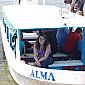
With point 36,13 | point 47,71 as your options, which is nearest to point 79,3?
point 36,13

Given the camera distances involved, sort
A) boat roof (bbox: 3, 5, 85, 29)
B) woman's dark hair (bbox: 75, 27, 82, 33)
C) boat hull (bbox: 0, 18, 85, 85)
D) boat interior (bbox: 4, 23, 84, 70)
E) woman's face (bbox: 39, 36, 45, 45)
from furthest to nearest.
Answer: woman's dark hair (bbox: 75, 27, 82, 33), boat interior (bbox: 4, 23, 84, 70), woman's face (bbox: 39, 36, 45, 45), boat roof (bbox: 3, 5, 85, 29), boat hull (bbox: 0, 18, 85, 85)

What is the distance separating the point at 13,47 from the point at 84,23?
1.99 metres

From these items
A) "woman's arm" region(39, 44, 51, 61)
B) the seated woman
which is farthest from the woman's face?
"woman's arm" region(39, 44, 51, 61)

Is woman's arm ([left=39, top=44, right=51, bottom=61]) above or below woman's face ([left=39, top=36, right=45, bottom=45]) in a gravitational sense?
below

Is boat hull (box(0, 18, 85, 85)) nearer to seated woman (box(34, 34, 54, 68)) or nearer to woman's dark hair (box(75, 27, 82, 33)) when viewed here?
seated woman (box(34, 34, 54, 68))

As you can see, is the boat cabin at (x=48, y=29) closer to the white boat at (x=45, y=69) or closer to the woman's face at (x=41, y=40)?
the white boat at (x=45, y=69)

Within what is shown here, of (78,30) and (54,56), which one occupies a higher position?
(78,30)

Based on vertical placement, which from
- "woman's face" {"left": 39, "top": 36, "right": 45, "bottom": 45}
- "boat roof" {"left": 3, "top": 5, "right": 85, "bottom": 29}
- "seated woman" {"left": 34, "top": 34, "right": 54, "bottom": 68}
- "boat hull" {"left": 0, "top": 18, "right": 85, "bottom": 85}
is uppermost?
"boat roof" {"left": 3, "top": 5, "right": 85, "bottom": 29}

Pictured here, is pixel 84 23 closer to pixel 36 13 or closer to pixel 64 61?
pixel 64 61

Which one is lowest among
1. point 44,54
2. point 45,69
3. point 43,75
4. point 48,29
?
point 43,75

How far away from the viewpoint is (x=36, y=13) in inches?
394

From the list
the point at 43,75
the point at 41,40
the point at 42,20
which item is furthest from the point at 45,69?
the point at 42,20

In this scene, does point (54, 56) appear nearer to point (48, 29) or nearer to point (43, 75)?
point (48, 29)

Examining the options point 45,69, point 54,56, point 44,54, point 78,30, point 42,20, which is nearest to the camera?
point 45,69
